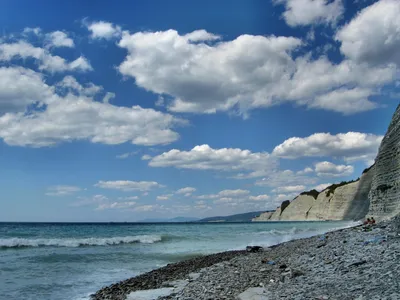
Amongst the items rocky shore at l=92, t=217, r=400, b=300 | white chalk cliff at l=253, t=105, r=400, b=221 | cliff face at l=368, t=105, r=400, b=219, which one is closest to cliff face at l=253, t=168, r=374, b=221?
white chalk cliff at l=253, t=105, r=400, b=221

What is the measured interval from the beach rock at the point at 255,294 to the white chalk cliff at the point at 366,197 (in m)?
17.7

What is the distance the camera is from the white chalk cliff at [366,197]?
2633 cm

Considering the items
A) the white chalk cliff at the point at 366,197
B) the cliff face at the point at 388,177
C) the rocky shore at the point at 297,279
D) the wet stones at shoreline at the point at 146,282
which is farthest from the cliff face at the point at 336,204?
the rocky shore at the point at 297,279

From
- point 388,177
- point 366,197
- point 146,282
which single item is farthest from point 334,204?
point 146,282

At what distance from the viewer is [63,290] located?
13.1m

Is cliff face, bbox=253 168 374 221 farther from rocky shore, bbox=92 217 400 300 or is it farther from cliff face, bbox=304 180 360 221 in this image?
rocky shore, bbox=92 217 400 300

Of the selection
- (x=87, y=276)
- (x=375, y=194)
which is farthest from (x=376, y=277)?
(x=375, y=194)

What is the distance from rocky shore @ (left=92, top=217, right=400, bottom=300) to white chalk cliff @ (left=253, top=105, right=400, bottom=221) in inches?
561

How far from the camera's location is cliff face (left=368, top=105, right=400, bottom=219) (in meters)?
25.7

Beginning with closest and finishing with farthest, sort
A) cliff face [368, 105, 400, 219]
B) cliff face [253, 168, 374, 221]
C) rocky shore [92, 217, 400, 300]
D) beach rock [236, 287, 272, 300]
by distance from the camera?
1. rocky shore [92, 217, 400, 300]
2. beach rock [236, 287, 272, 300]
3. cliff face [368, 105, 400, 219]
4. cliff face [253, 168, 374, 221]

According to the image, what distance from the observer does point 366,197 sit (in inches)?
3223

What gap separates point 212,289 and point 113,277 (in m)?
6.73

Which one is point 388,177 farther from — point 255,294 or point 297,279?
point 255,294

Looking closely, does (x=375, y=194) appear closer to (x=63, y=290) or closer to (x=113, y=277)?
(x=113, y=277)
